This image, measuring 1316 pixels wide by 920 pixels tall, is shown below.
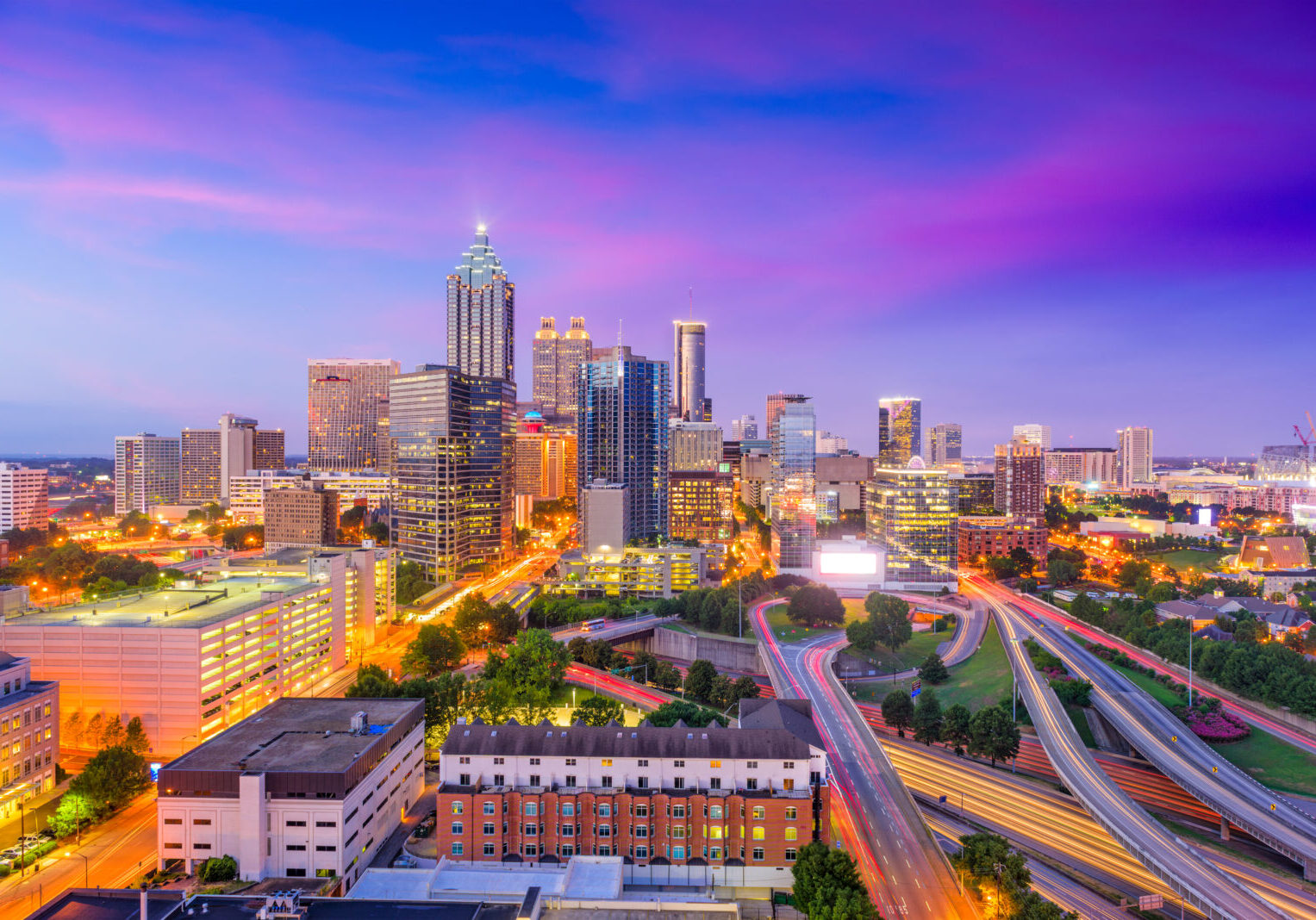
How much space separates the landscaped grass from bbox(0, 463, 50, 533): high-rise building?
688 ft

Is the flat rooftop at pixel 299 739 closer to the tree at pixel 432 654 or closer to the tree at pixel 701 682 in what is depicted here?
the tree at pixel 432 654

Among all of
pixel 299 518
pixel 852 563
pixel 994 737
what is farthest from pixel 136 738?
pixel 852 563

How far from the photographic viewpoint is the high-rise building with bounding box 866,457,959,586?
402 feet

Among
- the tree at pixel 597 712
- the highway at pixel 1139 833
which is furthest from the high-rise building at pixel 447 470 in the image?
the highway at pixel 1139 833

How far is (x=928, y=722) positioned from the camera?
6412 centimetres

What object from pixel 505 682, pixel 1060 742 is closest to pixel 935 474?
pixel 1060 742

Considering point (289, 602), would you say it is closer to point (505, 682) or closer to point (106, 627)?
point (106, 627)

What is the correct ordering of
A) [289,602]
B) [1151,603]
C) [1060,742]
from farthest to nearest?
[1151,603] → [289,602] → [1060,742]

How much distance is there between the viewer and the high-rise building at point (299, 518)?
138750 mm

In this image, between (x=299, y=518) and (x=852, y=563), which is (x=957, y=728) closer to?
(x=852, y=563)

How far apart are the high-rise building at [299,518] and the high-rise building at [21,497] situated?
A: 206 ft

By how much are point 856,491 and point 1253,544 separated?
85335 mm

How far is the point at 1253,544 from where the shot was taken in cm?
12800

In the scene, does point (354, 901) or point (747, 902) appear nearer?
point (354, 901)
